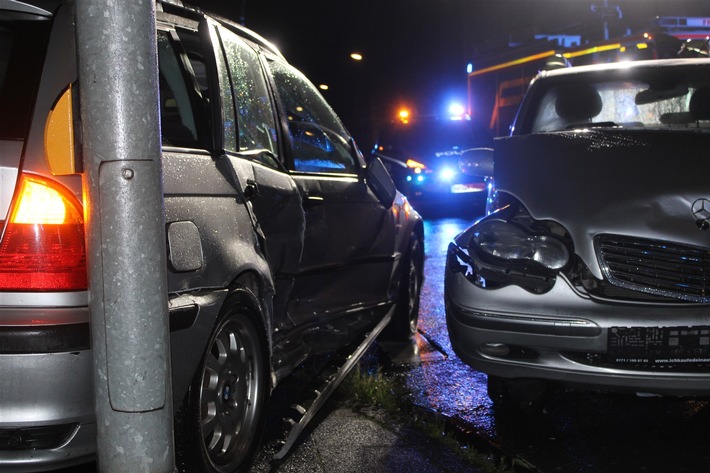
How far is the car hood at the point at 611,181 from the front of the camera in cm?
364

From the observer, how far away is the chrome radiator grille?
139 inches

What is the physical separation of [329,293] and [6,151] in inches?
82.6

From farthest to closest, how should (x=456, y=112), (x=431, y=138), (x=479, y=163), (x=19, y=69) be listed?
1. (x=456, y=112)
2. (x=431, y=138)
3. (x=479, y=163)
4. (x=19, y=69)

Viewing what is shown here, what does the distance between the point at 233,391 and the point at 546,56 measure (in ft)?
48.2

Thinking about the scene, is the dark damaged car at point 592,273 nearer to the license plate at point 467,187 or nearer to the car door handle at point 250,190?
the car door handle at point 250,190

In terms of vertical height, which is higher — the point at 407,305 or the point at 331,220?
the point at 331,220

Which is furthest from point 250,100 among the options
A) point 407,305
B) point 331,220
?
point 407,305

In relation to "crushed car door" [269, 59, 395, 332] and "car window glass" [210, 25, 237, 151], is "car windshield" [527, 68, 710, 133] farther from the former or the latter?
"car window glass" [210, 25, 237, 151]

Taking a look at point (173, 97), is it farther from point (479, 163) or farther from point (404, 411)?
point (479, 163)

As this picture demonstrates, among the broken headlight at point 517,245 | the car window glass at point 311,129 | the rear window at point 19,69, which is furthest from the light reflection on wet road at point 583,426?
the rear window at point 19,69

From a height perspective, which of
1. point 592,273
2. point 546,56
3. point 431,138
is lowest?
point 592,273

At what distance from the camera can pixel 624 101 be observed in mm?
5594

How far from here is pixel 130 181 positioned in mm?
2145

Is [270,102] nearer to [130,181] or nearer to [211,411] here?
[211,411]
